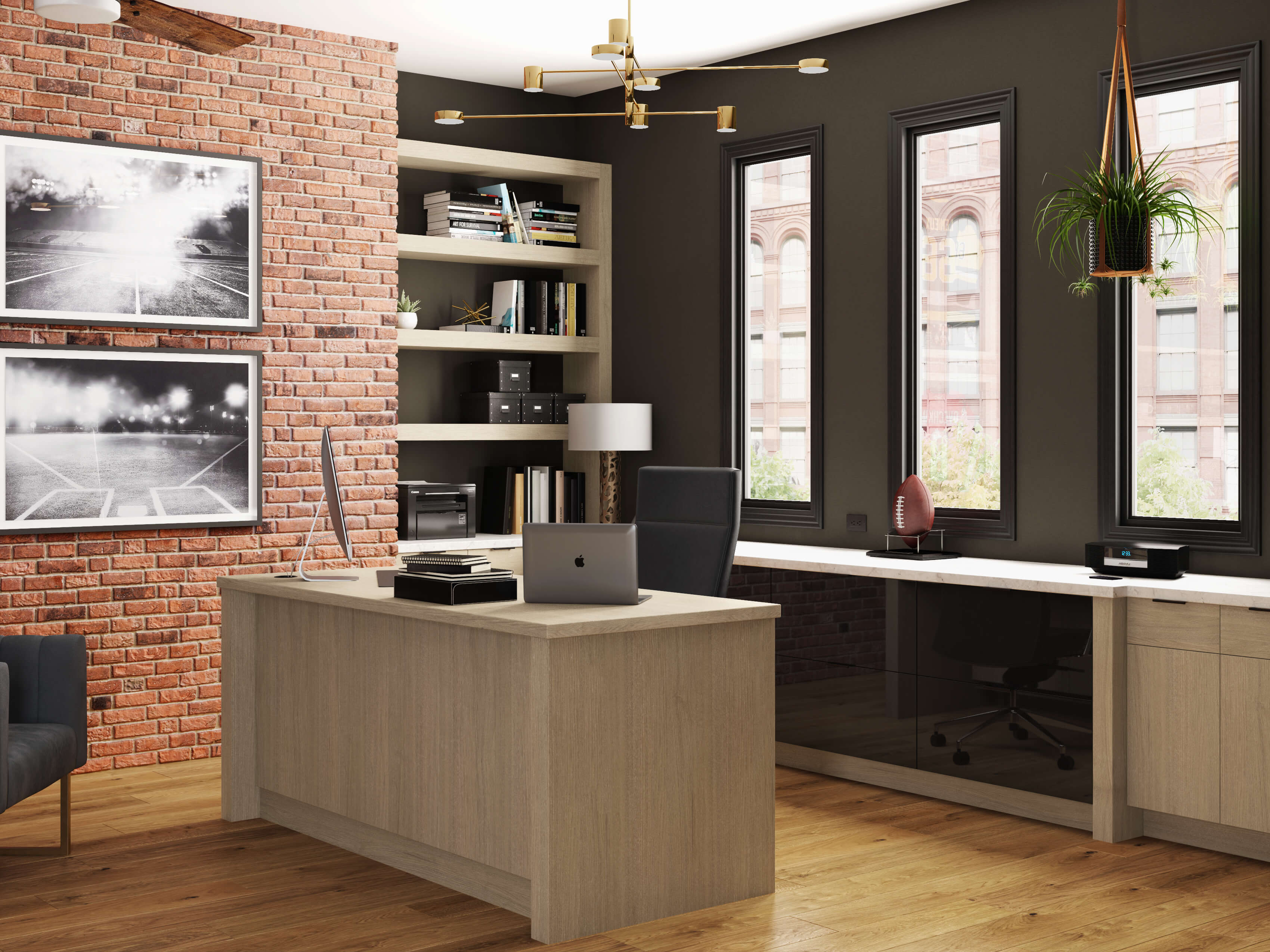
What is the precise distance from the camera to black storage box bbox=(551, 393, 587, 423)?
23.9 ft

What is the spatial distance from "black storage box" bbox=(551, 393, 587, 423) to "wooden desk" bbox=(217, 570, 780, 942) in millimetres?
2866

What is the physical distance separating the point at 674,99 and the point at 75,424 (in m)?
3.35

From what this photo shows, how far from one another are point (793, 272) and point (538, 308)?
139cm

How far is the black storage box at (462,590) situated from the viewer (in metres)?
3.95

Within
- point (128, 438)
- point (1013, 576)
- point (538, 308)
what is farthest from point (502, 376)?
point (1013, 576)

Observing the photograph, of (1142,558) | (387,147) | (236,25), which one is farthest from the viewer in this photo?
(387,147)

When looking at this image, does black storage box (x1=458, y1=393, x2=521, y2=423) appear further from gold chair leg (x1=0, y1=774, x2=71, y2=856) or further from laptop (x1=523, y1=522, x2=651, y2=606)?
laptop (x1=523, y1=522, x2=651, y2=606)

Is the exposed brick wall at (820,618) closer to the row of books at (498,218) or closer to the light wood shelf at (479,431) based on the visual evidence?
the light wood shelf at (479,431)

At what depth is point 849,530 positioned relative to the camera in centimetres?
629

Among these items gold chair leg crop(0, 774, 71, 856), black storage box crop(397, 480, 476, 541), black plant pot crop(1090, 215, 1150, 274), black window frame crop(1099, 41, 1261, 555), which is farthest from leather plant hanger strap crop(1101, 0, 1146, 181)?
gold chair leg crop(0, 774, 71, 856)

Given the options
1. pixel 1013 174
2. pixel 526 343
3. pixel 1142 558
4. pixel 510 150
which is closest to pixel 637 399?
pixel 526 343

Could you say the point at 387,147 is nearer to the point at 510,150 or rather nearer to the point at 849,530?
the point at 510,150

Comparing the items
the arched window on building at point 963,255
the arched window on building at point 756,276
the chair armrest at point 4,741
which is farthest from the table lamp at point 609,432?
the chair armrest at point 4,741

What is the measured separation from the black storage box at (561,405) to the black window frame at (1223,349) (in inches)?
114
